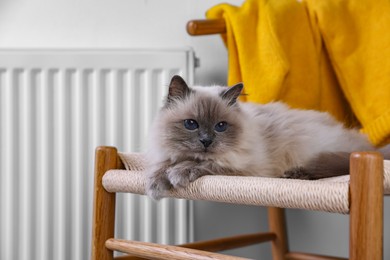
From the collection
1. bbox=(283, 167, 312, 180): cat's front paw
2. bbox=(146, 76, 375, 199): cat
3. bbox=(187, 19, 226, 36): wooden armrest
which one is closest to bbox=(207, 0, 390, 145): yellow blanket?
bbox=(187, 19, 226, 36): wooden armrest

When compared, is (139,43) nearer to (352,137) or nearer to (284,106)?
(284,106)

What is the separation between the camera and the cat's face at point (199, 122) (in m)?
1.04

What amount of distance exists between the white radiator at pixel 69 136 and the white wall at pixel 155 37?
170 mm

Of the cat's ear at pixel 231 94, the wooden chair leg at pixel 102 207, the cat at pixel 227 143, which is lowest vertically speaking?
the wooden chair leg at pixel 102 207

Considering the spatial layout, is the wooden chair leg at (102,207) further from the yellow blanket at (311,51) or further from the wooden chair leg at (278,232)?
the wooden chair leg at (278,232)

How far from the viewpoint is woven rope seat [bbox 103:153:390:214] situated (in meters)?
0.83

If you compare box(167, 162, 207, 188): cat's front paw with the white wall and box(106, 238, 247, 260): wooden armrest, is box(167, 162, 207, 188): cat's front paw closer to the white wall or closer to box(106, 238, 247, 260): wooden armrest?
box(106, 238, 247, 260): wooden armrest

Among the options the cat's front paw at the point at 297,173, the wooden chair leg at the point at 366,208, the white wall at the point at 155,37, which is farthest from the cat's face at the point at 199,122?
the white wall at the point at 155,37

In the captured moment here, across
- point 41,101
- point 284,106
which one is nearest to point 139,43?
point 41,101

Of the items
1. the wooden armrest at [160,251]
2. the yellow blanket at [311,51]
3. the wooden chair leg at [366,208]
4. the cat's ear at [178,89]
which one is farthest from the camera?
the yellow blanket at [311,51]

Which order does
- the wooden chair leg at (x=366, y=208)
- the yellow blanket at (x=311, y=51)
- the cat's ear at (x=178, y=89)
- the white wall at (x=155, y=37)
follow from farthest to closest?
the white wall at (x=155, y=37) → the yellow blanket at (x=311, y=51) → the cat's ear at (x=178, y=89) → the wooden chair leg at (x=366, y=208)

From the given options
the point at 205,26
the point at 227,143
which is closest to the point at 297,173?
the point at 227,143

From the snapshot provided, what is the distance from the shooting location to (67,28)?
179cm

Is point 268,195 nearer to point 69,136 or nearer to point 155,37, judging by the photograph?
point 69,136
